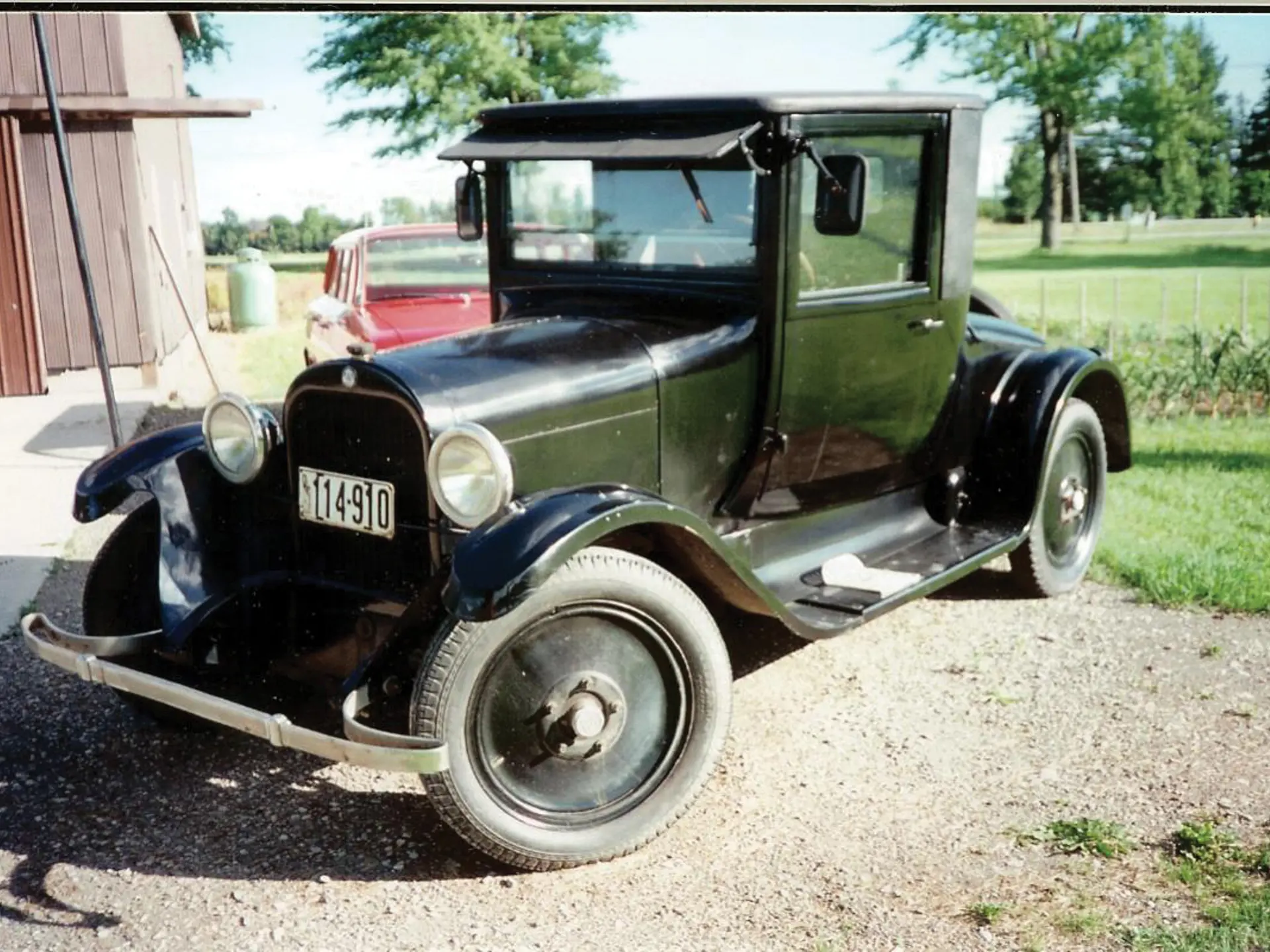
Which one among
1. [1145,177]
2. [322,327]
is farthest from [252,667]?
[1145,177]

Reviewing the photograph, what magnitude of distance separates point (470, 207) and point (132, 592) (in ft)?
6.07

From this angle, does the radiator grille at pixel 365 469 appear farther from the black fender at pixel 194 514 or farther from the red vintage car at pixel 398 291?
the red vintage car at pixel 398 291

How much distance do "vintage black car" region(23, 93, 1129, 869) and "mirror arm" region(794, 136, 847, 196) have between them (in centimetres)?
1

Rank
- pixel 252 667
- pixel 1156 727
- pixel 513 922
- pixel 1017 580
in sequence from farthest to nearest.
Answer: pixel 1017 580, pixel 1156 727, pixel 252 667, pixel 513 922

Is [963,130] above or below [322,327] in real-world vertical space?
above

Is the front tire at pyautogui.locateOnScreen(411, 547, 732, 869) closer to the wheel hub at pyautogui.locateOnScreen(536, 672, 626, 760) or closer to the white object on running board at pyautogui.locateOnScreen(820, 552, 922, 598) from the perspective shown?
the wheel hub at pyautogui.locateOnScreen(536, 672, 626, 760)

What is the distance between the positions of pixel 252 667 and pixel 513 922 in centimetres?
125

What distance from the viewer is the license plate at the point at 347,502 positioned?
3326mm

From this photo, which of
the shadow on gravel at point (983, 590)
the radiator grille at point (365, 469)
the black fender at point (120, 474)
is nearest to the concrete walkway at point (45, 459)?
the black fender at point (120, 474)

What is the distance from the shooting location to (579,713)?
119 inches

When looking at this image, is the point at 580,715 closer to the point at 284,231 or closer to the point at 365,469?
the point at 365,469

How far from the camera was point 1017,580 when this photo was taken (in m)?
5.03

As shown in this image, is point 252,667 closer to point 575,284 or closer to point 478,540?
point 478,540

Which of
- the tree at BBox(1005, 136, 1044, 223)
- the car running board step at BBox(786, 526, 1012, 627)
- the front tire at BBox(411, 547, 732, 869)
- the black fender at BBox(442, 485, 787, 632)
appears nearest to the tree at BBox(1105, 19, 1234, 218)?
the tree at BBox(1005, 136, 1044, 223)
